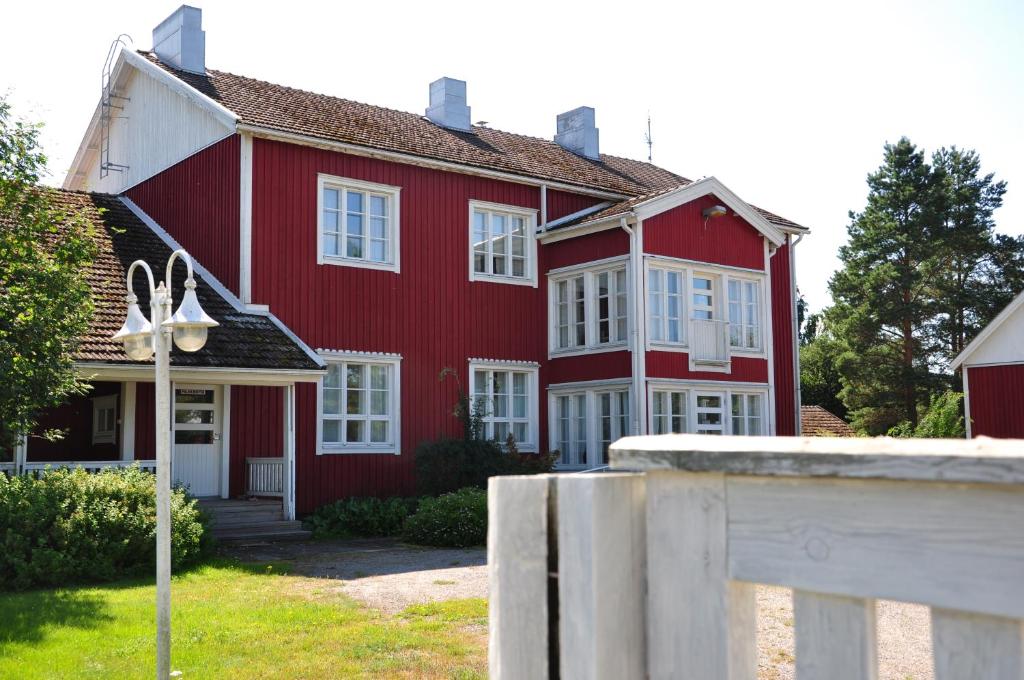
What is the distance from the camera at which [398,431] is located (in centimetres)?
2033

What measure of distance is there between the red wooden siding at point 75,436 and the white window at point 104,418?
0.25 feet

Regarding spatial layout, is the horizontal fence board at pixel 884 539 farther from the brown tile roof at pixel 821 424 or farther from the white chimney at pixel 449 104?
the brown tile roof at pixel 821 424

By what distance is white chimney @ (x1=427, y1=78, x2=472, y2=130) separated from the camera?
2459 centimetres

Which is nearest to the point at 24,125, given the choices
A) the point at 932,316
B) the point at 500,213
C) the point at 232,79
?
the point at 232,79

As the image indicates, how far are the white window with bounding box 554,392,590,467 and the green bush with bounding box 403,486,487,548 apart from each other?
5975 millimetres

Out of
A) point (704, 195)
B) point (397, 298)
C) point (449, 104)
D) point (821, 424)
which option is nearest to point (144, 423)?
point (397, 298)

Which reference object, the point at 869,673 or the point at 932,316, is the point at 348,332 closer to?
the point at 869,673

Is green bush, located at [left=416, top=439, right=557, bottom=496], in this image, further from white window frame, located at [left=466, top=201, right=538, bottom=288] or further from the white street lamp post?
the white street lamp post

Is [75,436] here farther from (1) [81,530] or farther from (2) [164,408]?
(2) [164,408]

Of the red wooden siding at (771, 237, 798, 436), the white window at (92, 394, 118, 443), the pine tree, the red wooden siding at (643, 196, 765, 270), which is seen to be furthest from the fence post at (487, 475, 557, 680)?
the pine tree

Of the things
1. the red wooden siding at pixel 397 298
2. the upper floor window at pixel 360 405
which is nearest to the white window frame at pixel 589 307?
the red wooden siding at pixel 397 298

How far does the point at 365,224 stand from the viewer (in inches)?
811

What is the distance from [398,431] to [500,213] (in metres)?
5.59

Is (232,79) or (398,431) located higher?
(232,79)
